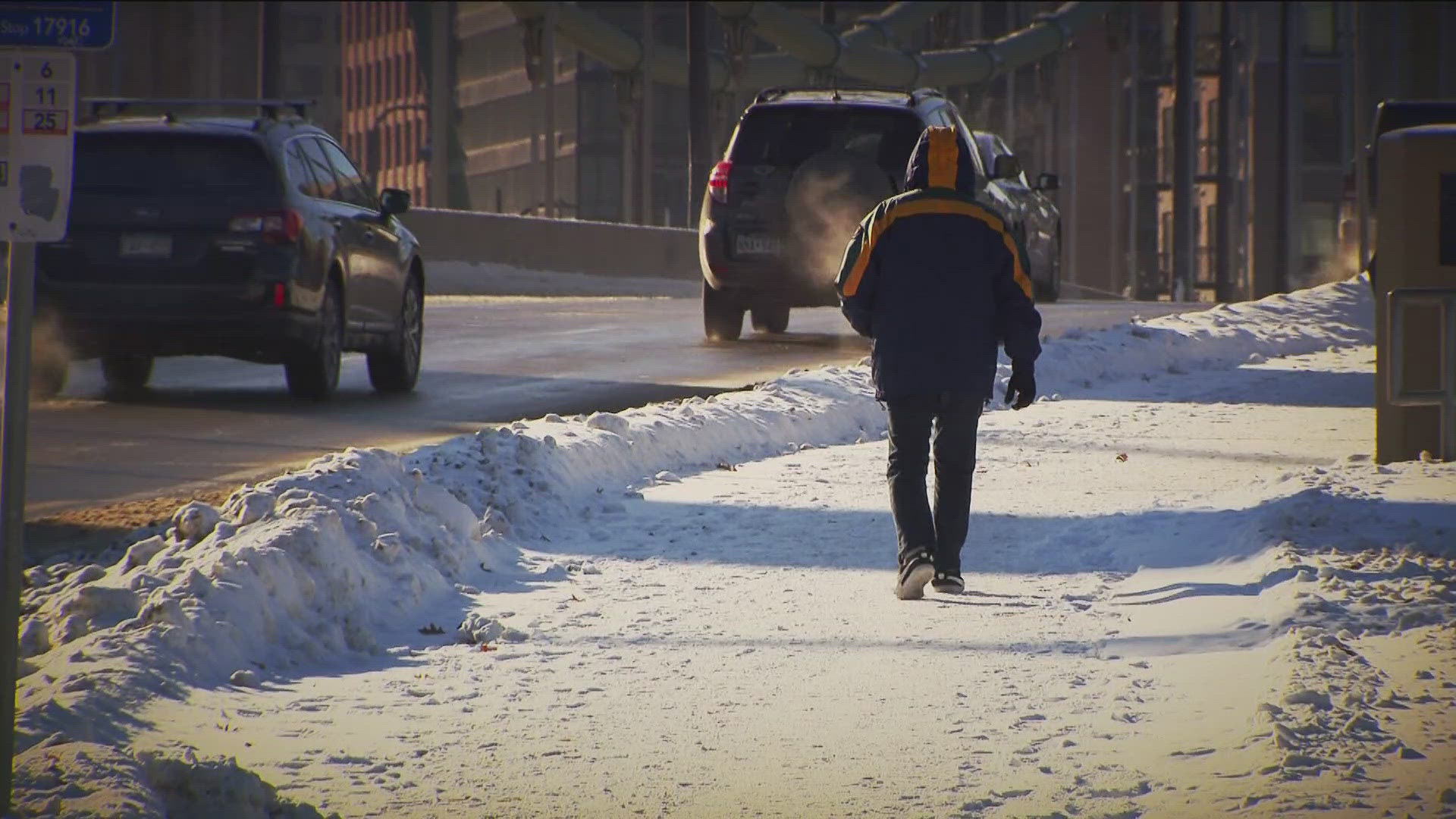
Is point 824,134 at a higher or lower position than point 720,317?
higher

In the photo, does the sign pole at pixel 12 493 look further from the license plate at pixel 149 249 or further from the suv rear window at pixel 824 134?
the suv rear window at pixel 824 134

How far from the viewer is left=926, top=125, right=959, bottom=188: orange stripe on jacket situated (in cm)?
810

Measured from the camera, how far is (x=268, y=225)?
1364 centimetres

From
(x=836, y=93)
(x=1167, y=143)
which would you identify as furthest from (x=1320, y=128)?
(x=836, y=93)

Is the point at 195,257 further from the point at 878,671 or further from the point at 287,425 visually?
the point at 878,671

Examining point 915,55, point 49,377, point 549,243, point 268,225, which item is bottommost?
point 49,377

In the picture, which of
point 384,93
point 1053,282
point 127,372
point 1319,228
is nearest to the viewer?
point 127,372

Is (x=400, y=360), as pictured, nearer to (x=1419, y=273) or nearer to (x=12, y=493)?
(x=1419, y=273)

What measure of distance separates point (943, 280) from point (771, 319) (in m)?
13.7

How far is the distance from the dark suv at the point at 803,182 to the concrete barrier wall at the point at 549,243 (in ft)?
45.9

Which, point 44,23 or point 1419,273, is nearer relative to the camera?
point 44,23

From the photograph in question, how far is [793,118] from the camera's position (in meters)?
18.2

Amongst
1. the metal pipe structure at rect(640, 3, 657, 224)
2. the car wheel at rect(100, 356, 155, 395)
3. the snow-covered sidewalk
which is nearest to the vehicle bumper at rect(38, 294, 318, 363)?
the car wheel at rect(100, 356, 155, 395)

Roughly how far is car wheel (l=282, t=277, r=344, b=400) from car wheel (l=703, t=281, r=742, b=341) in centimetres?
557
